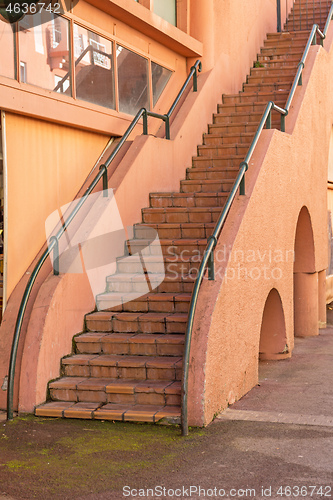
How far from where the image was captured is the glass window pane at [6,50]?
6555mm

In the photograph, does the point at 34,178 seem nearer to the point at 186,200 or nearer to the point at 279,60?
the point at 186,200

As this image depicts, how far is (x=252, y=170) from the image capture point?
7.35 metres

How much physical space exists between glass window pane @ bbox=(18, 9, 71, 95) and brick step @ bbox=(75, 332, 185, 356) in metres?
2.87

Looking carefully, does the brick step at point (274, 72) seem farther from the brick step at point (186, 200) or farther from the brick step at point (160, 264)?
the brick step at point (160, 264)

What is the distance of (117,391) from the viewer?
6.00m

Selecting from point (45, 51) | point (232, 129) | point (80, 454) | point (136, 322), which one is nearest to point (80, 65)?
point (45, 51)

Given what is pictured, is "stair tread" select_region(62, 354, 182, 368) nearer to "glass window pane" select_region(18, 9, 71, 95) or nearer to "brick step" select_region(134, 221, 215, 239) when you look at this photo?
"brick step" select_region(134, 221, 215, 239)

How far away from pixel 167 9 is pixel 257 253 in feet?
17.0

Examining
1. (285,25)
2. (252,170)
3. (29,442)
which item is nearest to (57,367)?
(29,442)

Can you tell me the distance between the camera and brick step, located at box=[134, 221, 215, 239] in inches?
311

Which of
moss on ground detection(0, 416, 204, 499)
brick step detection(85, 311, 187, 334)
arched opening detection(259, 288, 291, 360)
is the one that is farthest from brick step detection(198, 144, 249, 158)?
moss on ground detection(0, 416, 204, 499)

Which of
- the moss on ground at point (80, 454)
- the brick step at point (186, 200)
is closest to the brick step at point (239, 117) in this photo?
the brick step at point (186, 200)

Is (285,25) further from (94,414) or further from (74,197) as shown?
(94,414)

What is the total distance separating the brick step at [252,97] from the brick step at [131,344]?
5820mm
